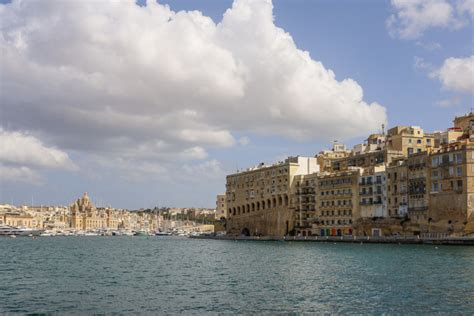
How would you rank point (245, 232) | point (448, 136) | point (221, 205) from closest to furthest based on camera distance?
point (448, 136), point (245, 232), point (221, 205)

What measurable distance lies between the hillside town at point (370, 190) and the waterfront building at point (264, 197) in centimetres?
20

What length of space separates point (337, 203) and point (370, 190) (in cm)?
892

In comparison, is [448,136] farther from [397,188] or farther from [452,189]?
[452,189]

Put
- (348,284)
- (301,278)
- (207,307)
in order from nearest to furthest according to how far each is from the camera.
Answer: (207,307)
(348,284)
(301,278)

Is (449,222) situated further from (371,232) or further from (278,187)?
(278,187)

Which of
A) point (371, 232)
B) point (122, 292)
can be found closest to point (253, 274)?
→ point (122, 292)

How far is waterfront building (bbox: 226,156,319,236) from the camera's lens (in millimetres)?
119188

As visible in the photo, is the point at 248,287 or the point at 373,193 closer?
the point at 248,287

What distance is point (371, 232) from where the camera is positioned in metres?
98.9

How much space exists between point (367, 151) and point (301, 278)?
75.4 metres

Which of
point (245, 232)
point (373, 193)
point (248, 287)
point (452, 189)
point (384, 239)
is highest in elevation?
point (452, 189)

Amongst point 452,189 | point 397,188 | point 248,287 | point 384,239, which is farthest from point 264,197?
point 248,287

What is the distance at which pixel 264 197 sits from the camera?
12731cm

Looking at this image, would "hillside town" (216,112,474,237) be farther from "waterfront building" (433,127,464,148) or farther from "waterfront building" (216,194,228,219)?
"waterfront building" (216,194,228,219)
